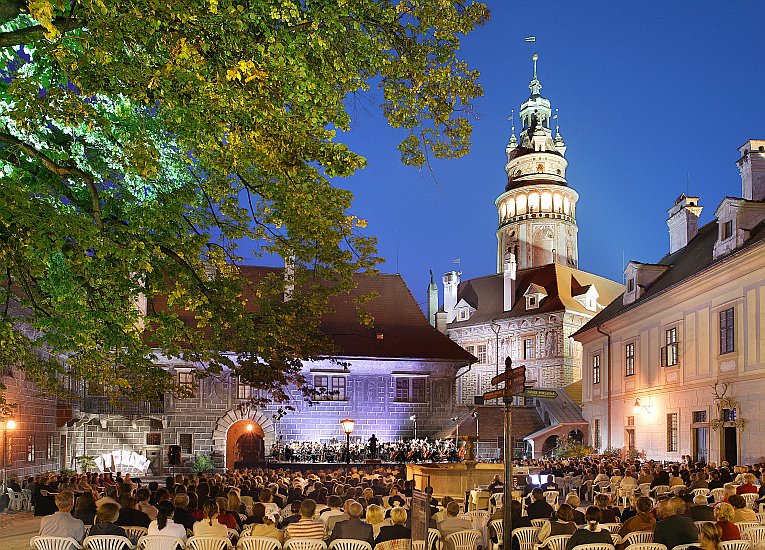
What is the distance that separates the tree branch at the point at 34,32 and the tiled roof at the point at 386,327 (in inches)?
1224

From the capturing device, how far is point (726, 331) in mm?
25781

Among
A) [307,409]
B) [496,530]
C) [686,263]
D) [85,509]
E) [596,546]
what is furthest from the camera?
[307,409]

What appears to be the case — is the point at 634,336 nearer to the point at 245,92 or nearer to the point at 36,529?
the point at 36,529

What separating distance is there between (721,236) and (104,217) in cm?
2024

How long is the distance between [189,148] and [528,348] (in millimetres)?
51369

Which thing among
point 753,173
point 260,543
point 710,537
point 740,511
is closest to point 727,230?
point 753,173

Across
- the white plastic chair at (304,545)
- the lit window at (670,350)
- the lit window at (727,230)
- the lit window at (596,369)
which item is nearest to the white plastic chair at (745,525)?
the white plastic chair at (304,545)

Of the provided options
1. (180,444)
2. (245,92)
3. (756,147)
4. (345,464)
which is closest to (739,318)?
(756,147)

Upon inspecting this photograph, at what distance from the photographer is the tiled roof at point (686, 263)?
2702 centimetres

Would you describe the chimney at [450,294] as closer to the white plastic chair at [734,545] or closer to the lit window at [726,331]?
the lit window at [726,331]

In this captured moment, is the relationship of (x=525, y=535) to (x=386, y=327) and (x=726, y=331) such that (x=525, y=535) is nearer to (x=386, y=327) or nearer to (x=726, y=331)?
(x=726, y=331)

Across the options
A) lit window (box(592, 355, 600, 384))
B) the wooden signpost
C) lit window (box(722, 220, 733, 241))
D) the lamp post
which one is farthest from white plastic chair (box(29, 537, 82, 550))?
lit window (box(592, 355, 600, 384))

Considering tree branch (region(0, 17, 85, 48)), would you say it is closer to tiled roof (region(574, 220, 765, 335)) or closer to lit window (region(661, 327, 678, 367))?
tiled roof (region(574, 220, 765, 335))

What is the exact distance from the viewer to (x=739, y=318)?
81.0 feet
